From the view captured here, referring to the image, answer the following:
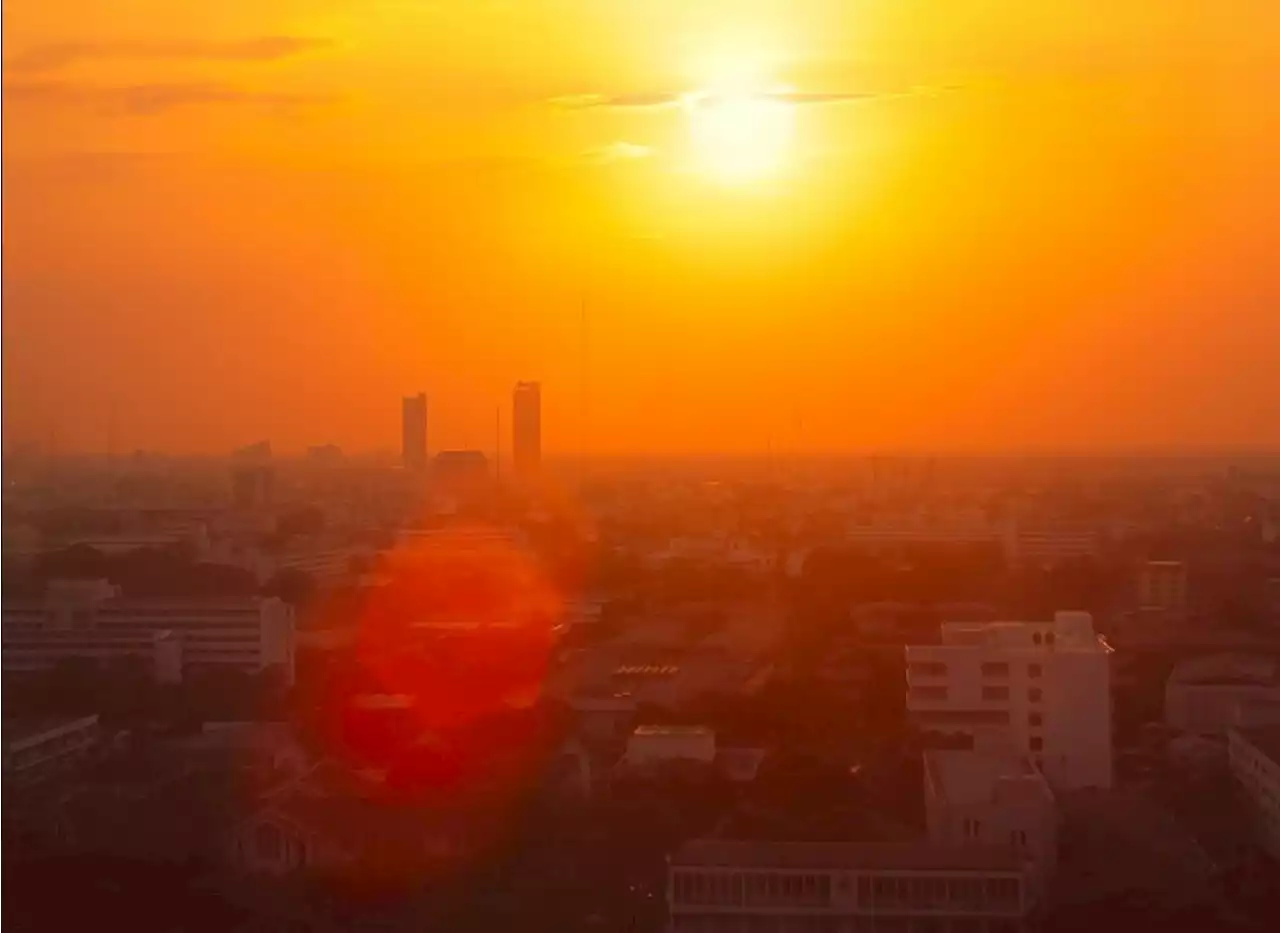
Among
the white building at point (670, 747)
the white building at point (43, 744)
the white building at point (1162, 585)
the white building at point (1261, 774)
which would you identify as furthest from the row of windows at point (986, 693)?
the white building at point (1162, 585)

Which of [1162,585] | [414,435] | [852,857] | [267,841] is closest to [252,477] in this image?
[414,435]

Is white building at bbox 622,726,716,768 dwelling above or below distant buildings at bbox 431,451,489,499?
below

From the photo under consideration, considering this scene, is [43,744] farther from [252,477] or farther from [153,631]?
[252,477]

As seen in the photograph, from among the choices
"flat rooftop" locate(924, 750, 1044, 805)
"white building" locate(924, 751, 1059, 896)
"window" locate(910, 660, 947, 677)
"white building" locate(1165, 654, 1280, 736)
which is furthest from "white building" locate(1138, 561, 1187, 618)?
"white building" locate(924, 751, 1059, 896)

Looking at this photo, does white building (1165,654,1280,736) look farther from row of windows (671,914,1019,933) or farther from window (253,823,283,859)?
window (253,823,283,859)

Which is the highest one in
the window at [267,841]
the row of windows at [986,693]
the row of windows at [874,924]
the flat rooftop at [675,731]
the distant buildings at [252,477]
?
the distant buildings at [252,477]

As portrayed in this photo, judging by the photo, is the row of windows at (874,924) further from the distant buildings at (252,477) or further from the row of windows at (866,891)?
the distant buildings at (252,477)
